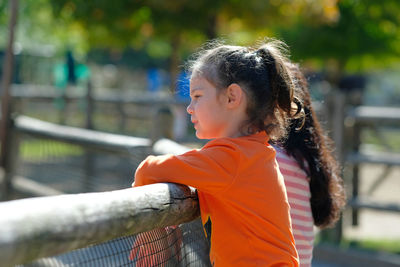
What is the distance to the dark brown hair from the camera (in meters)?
2.31

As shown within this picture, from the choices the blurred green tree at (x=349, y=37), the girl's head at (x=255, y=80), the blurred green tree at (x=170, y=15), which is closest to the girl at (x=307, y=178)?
the girl's head at (x=255, y=80)

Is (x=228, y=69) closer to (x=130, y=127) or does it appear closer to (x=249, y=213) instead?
(x=249, y=213)

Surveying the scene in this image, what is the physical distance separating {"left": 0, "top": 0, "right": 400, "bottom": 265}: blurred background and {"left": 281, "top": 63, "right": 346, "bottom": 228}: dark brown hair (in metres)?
0.39

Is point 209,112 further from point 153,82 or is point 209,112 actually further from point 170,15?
point 153,82

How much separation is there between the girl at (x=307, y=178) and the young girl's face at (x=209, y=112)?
1.36 feet

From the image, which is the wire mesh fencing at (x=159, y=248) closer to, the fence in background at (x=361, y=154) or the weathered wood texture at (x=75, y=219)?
the weathered wood texture at (x=75, y=219)

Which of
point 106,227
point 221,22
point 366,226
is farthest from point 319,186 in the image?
point 221,22

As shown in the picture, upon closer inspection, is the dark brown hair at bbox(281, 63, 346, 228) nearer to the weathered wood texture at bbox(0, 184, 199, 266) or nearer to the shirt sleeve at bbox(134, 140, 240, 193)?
the shirt sleeve at bbox(134, 140, 240, 193)

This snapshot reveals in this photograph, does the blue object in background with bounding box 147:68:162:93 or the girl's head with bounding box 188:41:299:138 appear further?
the blue object in background with bounding box 147:68:162:93

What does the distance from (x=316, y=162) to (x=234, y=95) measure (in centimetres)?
69

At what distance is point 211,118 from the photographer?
181 cm

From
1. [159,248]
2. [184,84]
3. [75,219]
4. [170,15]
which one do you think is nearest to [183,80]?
[184,84]

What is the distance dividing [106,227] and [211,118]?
0.69 metres

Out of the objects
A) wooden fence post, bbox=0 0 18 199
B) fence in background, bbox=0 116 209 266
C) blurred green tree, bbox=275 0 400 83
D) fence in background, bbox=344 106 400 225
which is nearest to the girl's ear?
fence in background, bbox=0 116 209 266
